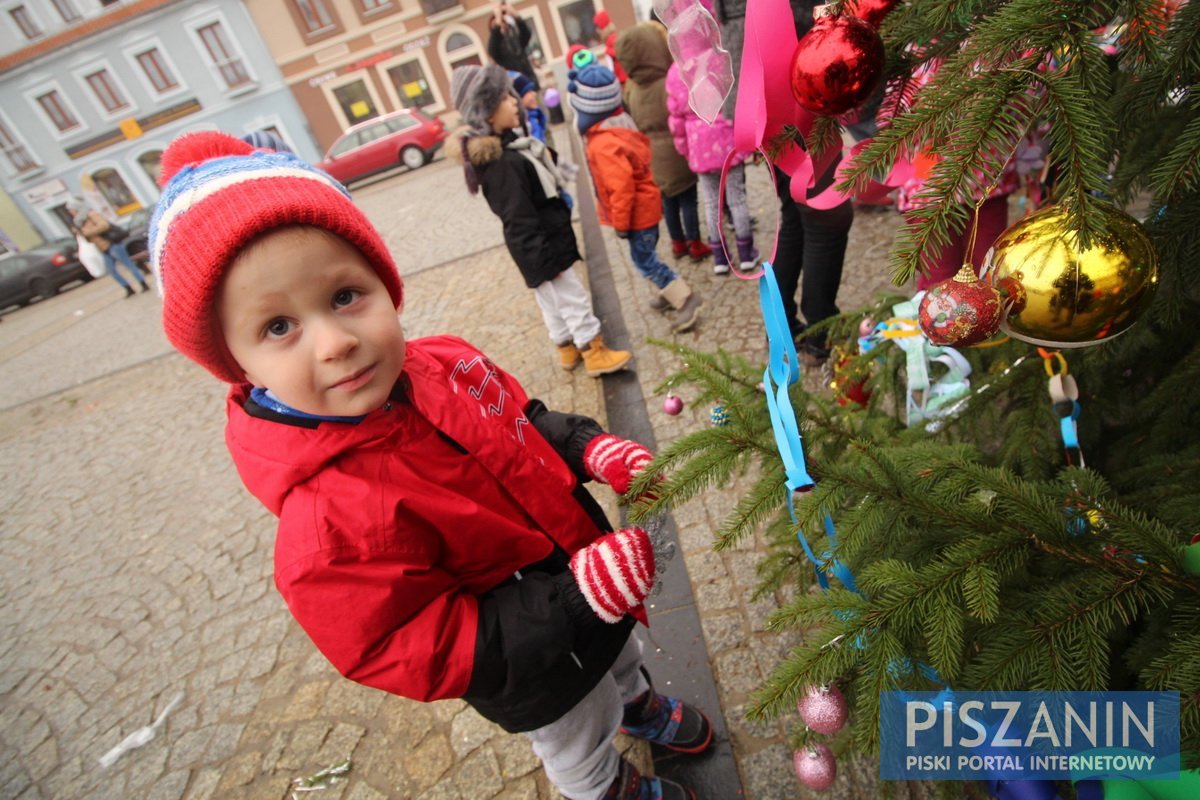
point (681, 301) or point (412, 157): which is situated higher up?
point (681, 301)

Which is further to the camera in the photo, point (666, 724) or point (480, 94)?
point (480, 94)

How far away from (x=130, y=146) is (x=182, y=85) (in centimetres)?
325

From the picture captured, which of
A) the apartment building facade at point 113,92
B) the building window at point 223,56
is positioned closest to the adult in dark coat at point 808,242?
the apartment building facade at point 113,92

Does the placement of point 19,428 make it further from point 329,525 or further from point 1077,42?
point 1077,42

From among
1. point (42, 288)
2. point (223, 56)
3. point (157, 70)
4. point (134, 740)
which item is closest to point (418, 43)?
point (223, 56)

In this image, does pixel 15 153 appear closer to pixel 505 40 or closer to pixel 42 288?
pixel 42 288

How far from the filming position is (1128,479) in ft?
3.85

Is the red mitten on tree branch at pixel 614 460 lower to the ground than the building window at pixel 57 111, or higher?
higher

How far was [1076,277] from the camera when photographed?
0.64m

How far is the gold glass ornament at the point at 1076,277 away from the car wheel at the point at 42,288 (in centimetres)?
1966

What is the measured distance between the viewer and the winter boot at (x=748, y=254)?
13.1ft

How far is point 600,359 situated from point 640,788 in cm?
237

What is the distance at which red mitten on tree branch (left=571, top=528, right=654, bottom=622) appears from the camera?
114 cm

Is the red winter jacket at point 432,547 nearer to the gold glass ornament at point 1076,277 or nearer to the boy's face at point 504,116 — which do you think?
the gold glass ornament at point 1076,277
